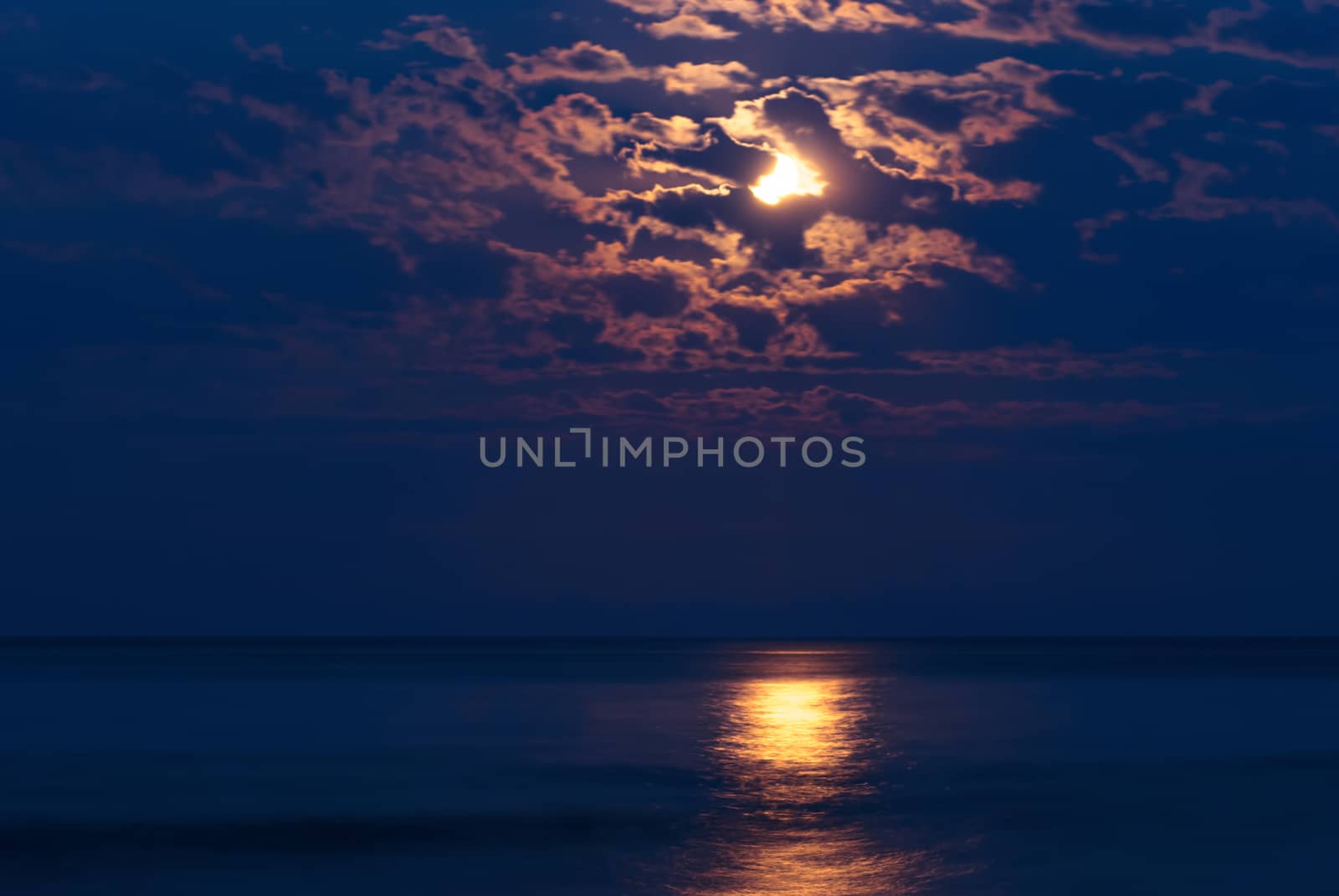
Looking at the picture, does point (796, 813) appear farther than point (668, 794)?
No

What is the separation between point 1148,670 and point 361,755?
5769 cm

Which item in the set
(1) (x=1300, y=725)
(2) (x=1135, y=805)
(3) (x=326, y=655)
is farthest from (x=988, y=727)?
(3) (x=326, y=655)

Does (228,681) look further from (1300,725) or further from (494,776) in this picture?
(1300,725)

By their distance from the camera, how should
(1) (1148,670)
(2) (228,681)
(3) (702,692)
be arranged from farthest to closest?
(1) (1148,670) < (2) (228,681) < (3) (702,692)

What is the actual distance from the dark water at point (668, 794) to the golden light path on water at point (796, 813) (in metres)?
0.08

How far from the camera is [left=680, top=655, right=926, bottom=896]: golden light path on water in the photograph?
1798cm

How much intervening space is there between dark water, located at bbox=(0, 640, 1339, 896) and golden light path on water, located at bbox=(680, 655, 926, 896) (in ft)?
0.27

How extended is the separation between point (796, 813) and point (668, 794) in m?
2.93

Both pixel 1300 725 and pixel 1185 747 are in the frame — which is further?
pixel 1300 725

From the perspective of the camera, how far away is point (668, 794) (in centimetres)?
2575

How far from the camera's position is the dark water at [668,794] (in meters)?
18.7

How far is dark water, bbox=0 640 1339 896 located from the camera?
18703mm

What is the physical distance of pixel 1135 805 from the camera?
2450cm

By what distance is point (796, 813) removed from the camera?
23766mm
